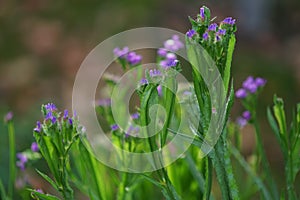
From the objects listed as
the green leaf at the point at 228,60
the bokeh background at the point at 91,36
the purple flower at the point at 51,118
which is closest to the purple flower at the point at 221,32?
the green leaf at the point at 228,60

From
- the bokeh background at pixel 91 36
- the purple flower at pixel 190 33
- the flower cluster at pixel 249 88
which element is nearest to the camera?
the purple flower at pixel 190 33

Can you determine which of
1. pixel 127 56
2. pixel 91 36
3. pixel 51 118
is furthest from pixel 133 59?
pixel 91 36

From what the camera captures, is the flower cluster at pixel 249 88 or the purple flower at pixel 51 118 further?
the flower cluster at pixel 249 88

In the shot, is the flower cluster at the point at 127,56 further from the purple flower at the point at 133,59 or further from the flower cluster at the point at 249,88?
the flower cluster at the point at 249,88

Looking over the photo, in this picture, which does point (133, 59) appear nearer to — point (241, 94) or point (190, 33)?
point (241, 94)

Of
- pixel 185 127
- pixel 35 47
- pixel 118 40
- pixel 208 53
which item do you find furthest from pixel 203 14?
pixel 35 47

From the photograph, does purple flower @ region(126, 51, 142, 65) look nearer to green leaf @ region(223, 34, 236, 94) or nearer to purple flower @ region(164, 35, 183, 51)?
purple flower @ region(164, 35, 183, 51)

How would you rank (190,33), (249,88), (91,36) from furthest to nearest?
(91,36)
(249,88)
(190,33)

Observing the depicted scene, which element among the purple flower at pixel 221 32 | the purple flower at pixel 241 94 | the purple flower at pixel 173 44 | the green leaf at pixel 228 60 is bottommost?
the green leaf at pixel 228 60

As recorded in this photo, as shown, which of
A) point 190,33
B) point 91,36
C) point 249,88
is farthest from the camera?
point 91,36

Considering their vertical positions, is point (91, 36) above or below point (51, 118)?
above
